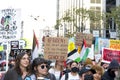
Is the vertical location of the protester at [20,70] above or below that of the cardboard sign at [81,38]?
below

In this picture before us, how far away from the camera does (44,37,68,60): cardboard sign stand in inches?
441

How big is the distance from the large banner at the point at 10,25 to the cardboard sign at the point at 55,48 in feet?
3.01

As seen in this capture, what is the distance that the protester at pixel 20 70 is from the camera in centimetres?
772

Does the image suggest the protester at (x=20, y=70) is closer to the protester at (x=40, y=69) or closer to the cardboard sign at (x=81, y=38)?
the protester at (x=40, y=69)

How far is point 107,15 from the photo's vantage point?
56562 millimetres

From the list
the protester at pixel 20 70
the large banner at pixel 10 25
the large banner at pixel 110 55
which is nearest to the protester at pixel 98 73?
the protester at pixel 20 70

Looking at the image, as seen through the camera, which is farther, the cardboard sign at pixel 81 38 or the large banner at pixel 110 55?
the cardboard sign at pixel 81 38

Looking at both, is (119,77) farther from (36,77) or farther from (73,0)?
(73,0)

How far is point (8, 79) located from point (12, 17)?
15.7ft

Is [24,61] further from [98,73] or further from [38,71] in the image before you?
[98,73]

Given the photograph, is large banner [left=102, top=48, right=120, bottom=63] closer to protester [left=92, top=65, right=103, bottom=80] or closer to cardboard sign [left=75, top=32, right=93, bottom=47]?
cardboard sign [left=75, top=32, right=93, bottom=47]

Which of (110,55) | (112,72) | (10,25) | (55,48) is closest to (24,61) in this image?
(112,72)

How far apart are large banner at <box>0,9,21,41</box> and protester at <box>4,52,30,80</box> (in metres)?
4.38

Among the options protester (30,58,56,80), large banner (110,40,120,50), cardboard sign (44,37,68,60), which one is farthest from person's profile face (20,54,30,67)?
large banner (110,40,120,50)
